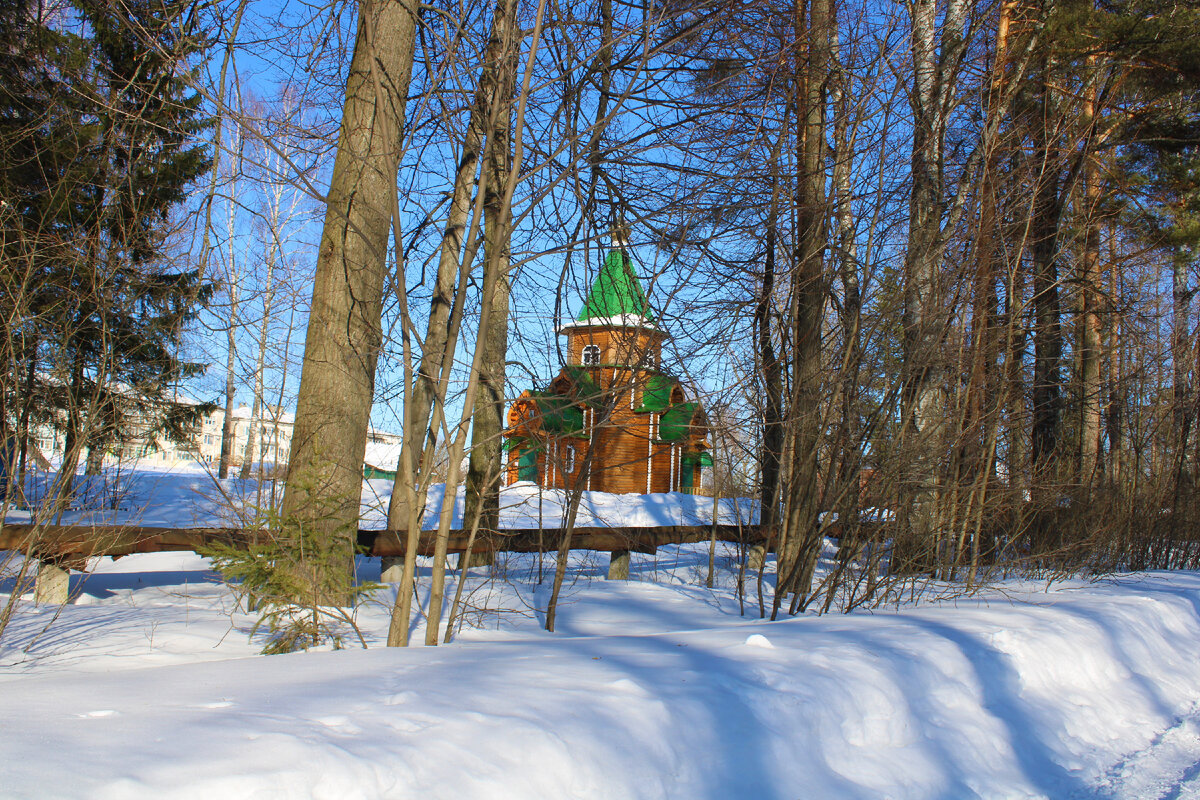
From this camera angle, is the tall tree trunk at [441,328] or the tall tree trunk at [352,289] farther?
the tall tree trunk at [352,289]

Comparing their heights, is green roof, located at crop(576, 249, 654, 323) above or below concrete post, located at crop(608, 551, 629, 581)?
above

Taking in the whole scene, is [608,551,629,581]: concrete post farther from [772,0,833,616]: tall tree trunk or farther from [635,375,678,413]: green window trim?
[635,375,678,413]: green window trim

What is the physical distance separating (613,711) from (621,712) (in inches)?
1.0

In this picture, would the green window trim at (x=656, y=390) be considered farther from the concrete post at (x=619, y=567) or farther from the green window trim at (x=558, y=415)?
the concrete post at (x=619, y=567)

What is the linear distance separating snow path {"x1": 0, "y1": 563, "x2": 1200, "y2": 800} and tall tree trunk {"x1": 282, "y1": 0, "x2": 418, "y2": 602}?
1203 mm

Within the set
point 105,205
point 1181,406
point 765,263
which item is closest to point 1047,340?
point 1181,406

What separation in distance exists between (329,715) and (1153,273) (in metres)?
24.0

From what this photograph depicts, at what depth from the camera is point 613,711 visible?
91.9 inches

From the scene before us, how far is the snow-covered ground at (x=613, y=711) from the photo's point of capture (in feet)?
5.92

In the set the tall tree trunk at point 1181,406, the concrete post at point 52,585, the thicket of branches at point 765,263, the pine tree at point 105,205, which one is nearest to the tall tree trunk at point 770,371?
the thicket of branches at point 765,263

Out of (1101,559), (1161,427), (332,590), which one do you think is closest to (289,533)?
(332,590)

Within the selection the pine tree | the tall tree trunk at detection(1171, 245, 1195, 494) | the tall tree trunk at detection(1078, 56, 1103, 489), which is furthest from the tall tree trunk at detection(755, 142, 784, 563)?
the tall tree trunk at detection(1171, 245, 1195, 494)

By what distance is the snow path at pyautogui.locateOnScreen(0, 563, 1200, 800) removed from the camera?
5.90ft

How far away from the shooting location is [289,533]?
14.5 ft
